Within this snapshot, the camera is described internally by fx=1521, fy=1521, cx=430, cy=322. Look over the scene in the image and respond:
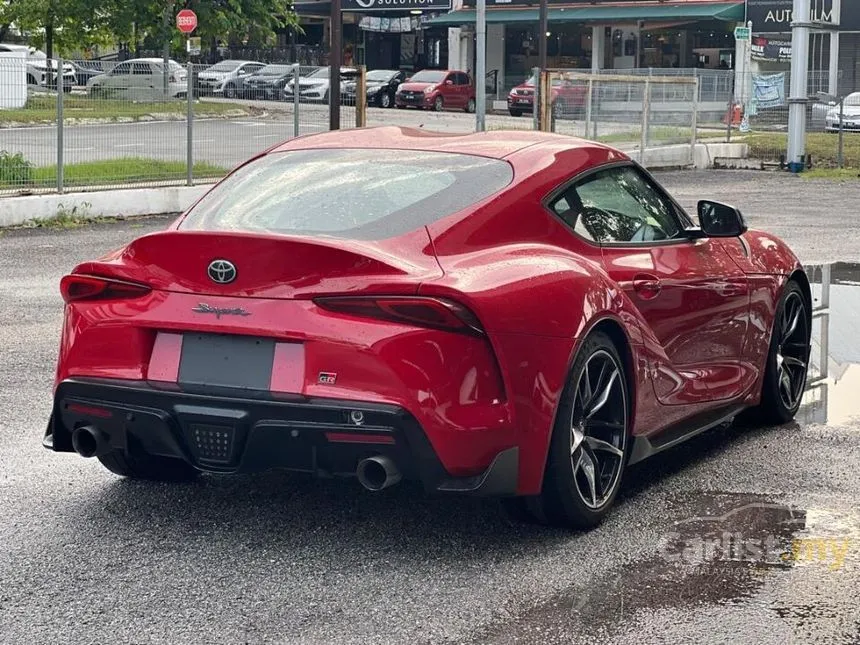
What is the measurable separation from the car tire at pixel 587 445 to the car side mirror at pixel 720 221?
40.2 inches

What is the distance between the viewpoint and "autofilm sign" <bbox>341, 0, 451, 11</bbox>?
63.2 metres

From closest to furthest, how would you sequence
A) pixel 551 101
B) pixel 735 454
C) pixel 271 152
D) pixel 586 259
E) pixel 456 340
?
pixel 456 340 < pixel 586 259 < pixel 271 152 < pixel 735 454 < pixel 551 101

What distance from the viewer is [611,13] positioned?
183ft

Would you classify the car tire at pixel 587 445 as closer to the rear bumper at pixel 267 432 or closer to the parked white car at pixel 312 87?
the rear bumper at pixel 267 432

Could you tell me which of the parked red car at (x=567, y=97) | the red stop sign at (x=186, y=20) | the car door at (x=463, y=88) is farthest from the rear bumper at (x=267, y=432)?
the car door at (x=463, y=88)

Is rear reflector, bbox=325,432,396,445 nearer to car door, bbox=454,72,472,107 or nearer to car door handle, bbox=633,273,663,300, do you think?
car door handle, bbox=633,273,663,300

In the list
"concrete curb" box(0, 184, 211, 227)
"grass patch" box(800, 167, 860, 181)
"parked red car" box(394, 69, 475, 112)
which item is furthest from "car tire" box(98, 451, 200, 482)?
"parked red car" box(394, 69, 475, 112)

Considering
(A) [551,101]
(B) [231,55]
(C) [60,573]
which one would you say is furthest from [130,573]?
(B) [231,55]

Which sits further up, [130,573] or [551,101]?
[551,101]

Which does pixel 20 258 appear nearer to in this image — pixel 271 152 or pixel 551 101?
pixel 271 152

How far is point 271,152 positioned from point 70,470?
58.9 inches

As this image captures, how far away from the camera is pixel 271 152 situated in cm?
603

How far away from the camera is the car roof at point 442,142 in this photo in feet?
18.5

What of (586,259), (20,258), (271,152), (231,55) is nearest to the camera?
(586,259)
